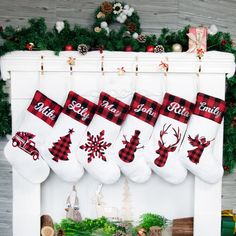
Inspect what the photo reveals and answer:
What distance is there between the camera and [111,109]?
2.63 metres

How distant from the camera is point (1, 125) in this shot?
2732 millimetres

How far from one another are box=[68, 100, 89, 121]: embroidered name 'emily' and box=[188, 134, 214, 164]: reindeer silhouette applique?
2.18 ft

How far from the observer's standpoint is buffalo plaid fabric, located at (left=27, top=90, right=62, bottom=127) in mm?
2646

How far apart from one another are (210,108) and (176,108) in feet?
0.67

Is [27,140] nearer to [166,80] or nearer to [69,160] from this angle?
[69,160]

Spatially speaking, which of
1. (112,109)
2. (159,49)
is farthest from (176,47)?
(112,109)

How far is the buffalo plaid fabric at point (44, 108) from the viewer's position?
8.68 ft

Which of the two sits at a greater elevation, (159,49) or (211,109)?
(159,49)

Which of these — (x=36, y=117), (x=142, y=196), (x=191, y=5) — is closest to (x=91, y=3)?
(x=191, y=5)

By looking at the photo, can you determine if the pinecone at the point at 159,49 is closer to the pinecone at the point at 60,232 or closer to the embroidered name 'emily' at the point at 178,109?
the embroidered name 'emily' at the point at 178,109

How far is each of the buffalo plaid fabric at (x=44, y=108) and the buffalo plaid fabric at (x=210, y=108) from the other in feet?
2.84

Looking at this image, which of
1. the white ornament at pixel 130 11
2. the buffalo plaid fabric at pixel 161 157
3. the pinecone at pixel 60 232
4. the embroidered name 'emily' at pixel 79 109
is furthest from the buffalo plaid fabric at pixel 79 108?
the pinecone at pixel 60 232

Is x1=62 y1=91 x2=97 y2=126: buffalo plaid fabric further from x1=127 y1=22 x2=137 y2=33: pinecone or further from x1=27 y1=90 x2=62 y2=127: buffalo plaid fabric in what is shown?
x1=127 y1=22 x2=137 y2=33: pinecone

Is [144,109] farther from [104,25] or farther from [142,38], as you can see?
[104,25]
